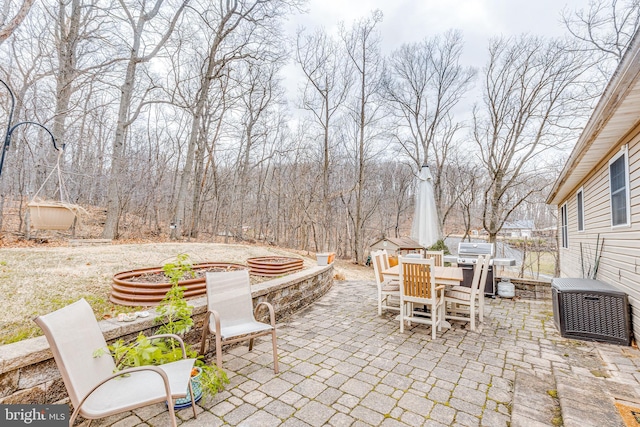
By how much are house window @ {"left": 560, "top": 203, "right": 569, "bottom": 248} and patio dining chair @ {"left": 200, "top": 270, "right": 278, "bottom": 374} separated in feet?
30.3

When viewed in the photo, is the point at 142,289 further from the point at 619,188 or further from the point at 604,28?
the point at 604,28

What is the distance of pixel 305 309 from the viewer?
4754 mm

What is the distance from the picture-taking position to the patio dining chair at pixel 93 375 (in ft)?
4.82

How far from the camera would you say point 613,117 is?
3008 millimetres

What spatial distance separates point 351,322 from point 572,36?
11699 mm

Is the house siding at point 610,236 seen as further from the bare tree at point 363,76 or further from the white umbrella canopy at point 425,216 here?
the bare tree at point 363,76

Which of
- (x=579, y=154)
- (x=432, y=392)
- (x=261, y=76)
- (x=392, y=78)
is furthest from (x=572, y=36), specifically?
(x=432, y=392)

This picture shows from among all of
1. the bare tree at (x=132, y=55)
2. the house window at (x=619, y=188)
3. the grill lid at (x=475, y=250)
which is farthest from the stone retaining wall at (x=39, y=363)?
the bare tree at (x=132, y=55)

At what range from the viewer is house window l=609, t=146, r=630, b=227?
3640mm

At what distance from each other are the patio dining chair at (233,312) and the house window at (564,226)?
30.3 ft

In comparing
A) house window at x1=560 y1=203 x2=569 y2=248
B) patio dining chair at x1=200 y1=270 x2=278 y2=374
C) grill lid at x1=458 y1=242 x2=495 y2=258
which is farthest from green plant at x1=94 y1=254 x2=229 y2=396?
house window at x1=560 y1=203 x2=569 y2=248

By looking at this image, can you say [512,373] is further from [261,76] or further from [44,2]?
[261,76]

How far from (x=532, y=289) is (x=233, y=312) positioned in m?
6.11

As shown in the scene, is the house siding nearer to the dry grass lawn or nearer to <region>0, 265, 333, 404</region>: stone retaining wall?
<region>0, 265, 333, 404</region>: stone retaining wall
